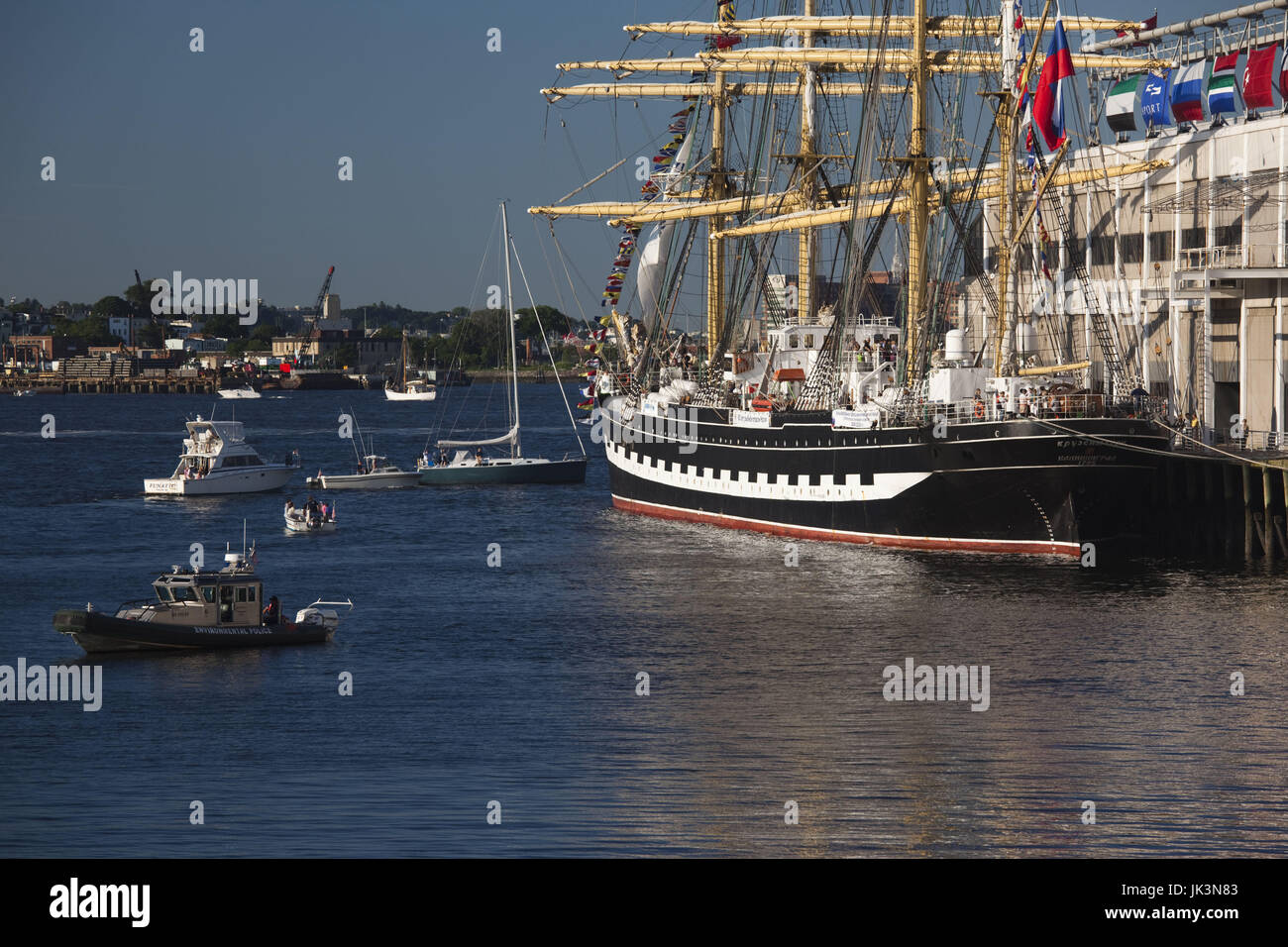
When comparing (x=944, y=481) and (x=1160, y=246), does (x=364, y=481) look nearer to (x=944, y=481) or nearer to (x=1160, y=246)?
(x=944, y=481)

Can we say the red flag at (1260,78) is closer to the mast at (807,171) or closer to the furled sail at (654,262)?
the mast at (807,171)

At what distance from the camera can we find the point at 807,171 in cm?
8269

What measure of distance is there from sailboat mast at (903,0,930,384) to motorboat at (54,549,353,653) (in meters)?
30.9

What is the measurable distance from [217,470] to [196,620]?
5066 cm

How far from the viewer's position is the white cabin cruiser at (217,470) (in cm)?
8744

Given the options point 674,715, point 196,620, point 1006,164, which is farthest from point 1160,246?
point 196,620


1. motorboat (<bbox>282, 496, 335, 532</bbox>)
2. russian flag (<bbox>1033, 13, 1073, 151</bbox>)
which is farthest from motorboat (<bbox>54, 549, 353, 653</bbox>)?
russian flag (<bbox>1033, 13, 1073, 151</bbox>)

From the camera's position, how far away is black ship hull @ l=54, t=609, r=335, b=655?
38406mm

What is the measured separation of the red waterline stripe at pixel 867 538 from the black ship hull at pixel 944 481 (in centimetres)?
5

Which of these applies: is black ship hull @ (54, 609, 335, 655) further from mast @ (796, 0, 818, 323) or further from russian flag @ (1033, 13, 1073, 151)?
mast @ (796, 0, 818, 323)

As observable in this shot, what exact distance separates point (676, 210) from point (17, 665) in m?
56.0

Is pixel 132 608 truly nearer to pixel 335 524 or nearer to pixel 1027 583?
pixel 1027 583

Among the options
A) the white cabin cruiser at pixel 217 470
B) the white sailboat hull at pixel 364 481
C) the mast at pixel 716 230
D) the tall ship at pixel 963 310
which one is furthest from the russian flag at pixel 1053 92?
the white cabin cruiser at pixel 217 470

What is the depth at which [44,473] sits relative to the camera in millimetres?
105188
